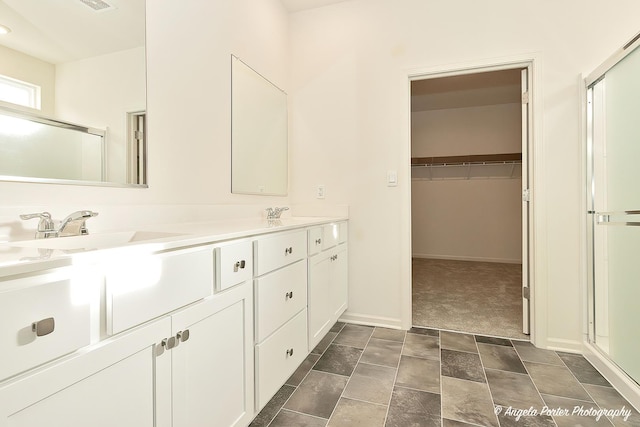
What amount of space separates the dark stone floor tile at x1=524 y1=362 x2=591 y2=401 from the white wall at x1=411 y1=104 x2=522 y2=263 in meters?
3.49

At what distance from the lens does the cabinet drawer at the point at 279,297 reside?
137 cm

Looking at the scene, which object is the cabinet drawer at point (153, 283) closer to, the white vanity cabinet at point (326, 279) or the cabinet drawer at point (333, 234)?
the white vanity cabinet at point (326, 279)

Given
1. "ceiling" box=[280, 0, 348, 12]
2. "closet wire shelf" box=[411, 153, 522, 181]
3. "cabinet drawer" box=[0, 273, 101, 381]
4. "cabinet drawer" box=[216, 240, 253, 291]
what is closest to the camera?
"cabinet drawer" box=[0, 273, 101, 381]

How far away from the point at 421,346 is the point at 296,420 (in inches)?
43.9

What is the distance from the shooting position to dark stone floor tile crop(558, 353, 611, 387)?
5.75ft

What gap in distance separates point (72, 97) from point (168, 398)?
1.09 m

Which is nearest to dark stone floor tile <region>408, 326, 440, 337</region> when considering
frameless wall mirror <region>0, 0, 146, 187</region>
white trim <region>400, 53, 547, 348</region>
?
white trim <region>400, 53, 547, 348</region>

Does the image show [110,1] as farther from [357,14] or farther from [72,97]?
[357,14]

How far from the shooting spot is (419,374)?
6.00 ft

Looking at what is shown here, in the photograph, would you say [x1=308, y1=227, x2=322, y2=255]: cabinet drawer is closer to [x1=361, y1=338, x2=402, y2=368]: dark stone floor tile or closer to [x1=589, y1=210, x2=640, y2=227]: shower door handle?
[x1=361, y1=338, x2=402, y2=368]: dark stone floor tile

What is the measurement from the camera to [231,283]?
1.19 metres

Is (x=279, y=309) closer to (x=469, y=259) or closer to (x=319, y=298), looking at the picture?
(x=319, y=298)

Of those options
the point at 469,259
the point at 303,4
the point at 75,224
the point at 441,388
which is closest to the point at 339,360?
the point at 441,388

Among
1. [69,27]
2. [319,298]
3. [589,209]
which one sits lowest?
[319,298]
